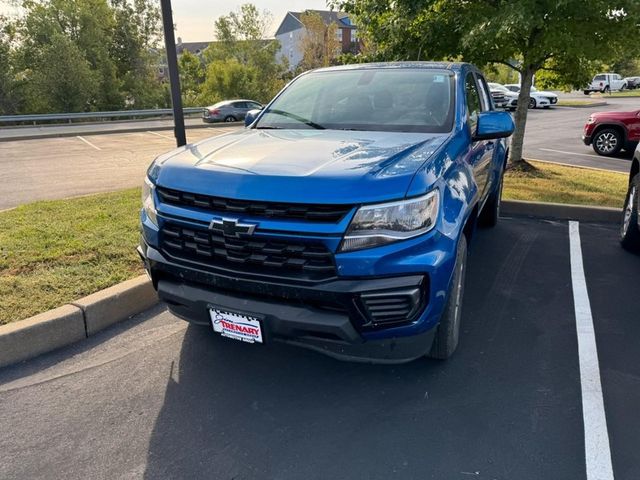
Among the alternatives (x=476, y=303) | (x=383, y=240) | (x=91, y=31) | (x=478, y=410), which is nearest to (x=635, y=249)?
(x=476, y=303)

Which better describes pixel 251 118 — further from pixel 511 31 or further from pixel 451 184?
pixel 511 31

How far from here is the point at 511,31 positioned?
6.67 metres

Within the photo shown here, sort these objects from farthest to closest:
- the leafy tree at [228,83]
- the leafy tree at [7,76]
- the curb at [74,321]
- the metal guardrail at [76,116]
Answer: the leafy tree at [228,83]
the leafy tree at [7,76]
the metal guardrail at [76,116]
the curb at [74,321]

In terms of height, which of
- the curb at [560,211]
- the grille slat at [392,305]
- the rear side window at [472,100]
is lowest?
the curb at [560,211]

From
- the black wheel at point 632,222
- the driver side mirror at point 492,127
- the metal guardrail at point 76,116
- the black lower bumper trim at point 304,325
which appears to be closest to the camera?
the black lower bumper trim at point 304,325

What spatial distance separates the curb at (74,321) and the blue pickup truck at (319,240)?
94cm

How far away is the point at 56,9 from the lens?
105 feet

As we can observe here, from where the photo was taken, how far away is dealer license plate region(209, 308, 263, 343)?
8.60 feet

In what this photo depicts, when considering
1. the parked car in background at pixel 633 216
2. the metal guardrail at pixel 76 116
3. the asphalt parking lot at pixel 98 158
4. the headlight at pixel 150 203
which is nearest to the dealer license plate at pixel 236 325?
the headlight at pixel 150 203

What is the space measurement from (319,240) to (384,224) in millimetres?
319

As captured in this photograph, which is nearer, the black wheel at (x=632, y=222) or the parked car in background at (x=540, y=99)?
the black wheel at (x=632, y=222)

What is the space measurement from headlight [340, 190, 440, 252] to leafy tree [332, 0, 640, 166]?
16.3 feet

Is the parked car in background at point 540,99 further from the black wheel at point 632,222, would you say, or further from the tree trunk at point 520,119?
the black wheel at point 632,222

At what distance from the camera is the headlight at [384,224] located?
7.95 ft
